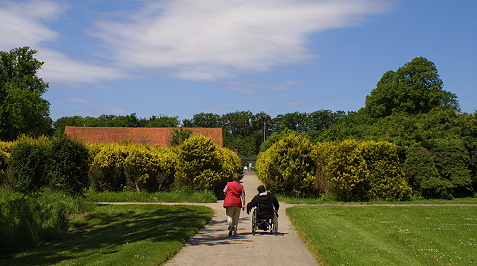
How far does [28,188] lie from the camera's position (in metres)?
19.0

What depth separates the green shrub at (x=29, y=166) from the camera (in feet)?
62.6

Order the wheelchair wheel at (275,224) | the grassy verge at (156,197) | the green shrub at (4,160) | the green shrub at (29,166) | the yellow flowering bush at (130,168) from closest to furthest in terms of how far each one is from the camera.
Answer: the wheelchair wheel at (275,224)
the green shrub at (29,166)
the grassy verge at (156,197)
the yellow flowering bush at (130,168)
the green shrub at (4,160)

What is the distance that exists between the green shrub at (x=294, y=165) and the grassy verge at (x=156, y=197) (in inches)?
132

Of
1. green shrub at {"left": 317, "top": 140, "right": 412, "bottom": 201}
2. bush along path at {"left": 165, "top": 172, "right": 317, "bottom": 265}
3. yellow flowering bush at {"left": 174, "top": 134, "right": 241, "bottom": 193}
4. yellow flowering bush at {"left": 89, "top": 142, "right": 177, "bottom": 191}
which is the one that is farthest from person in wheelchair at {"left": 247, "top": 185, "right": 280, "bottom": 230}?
yellow flowering bush at {"left": 89, "top": 142, "right": 177, "bottom": 191}

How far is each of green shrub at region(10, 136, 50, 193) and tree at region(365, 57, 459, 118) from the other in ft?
126

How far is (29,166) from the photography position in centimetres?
1928

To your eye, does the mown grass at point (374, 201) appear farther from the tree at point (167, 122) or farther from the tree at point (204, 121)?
the tree at point (204, 121)

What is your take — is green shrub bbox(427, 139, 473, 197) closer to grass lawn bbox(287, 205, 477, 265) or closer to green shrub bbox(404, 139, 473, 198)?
green shrub bbox(404, 139, 473, 198)

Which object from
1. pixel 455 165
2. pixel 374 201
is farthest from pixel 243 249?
pixel 455 165

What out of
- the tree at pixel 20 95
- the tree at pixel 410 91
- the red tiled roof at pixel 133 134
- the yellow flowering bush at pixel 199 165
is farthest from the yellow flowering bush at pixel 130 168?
the tree at pixel 410 91

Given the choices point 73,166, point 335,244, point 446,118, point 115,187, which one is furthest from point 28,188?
point 446,118

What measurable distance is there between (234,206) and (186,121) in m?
117

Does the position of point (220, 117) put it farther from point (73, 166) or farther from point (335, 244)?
point (335, 244)

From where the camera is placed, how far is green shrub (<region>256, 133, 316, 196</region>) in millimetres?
20516
